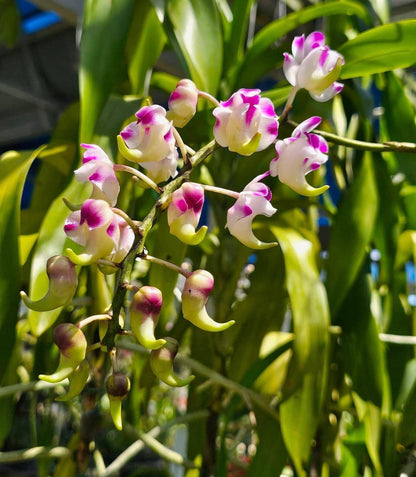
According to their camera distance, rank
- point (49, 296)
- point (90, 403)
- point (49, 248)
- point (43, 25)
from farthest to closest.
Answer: point (43, 25)
point (90, 403)
point (49, 248)
point (49, 296)

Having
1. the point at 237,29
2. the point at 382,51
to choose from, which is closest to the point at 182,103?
the point at 382,51

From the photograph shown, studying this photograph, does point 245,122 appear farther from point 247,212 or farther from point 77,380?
point 77,380

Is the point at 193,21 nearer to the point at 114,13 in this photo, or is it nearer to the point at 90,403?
the point at 114,13

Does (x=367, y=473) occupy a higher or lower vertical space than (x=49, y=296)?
lower

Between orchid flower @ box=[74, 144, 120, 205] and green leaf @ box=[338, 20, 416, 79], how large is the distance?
1.03 ft

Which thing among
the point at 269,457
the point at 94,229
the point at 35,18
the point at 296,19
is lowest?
the point at 35,18

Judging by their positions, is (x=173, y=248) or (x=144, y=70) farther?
(x=144, y=70)

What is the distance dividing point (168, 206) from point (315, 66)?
163mm

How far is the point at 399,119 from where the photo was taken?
2.28 feet

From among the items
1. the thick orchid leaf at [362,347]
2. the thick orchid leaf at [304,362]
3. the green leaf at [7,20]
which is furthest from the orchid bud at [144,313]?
the green leaf at [7,20]

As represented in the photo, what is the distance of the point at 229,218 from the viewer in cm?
35

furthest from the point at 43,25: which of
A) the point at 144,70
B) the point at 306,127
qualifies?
the point at 306,127

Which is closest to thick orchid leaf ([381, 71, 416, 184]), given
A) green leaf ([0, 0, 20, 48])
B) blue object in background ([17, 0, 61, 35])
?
green leaf ([0, 0, 20, 48])

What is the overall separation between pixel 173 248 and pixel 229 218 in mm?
176
